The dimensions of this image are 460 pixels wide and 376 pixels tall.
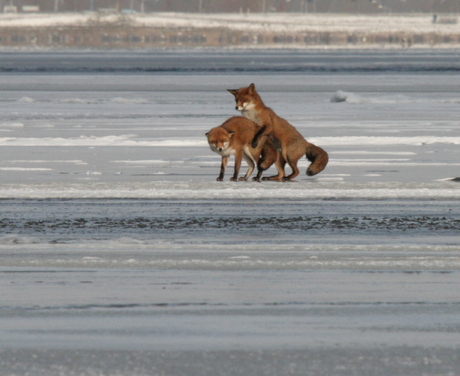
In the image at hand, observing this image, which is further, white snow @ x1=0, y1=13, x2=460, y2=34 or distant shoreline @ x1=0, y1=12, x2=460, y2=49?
white snow @ x1=0, y1=13, x2=460, y2=34

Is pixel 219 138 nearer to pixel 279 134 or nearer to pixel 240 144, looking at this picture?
pixel 240 144

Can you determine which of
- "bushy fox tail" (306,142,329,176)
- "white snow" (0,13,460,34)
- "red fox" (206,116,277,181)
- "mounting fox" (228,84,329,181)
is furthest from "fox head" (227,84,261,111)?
"white snow" (0,13,460,34)

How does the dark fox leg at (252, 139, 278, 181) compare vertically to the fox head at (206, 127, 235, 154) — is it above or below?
below

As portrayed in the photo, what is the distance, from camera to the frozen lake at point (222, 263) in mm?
4727

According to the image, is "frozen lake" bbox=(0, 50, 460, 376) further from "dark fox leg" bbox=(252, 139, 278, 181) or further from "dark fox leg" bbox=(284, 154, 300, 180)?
"dark fox leg" bbox=(284, 154, 300, 180)

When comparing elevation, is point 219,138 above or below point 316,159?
above

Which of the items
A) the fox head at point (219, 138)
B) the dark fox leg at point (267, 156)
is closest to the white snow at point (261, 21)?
the dark fox leg at point (267, 156)

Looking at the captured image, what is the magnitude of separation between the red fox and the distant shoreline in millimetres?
136333

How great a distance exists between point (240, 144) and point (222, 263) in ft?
14.8

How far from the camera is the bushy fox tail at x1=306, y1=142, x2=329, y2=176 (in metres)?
11.6

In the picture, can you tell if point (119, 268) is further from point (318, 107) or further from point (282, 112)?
point (318, 107)

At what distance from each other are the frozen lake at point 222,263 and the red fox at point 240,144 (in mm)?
308

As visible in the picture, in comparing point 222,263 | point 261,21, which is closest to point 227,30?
point 261,21

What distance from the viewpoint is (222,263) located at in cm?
673
